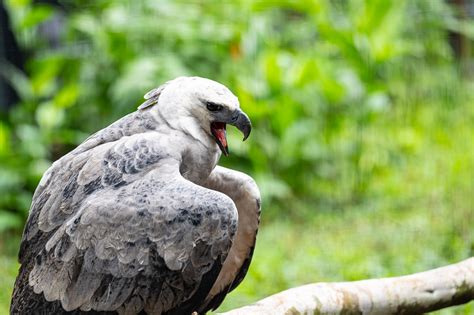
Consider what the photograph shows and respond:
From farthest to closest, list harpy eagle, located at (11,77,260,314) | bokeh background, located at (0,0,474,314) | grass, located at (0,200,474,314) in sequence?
1. bokeh background, located at (0,0,474,314)
2. grass, located at (0,200,474,314)
3. harpy eagle, located at (11,77,260,314)

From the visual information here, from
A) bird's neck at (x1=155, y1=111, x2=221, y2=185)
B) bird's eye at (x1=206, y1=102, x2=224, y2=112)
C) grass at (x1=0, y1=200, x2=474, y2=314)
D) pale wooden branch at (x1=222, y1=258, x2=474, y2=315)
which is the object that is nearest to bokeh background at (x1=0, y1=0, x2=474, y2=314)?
grass at (x1=0, y1=200, x2=474, y2=314)

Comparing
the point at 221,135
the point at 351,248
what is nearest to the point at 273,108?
the point at 351,248

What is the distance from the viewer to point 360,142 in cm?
658

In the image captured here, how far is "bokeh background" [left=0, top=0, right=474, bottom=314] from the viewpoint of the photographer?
5777mm

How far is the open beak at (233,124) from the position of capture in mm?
2701

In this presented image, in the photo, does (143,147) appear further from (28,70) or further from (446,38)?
(446,38)

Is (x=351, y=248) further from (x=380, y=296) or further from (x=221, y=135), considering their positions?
(x=221, y=135)

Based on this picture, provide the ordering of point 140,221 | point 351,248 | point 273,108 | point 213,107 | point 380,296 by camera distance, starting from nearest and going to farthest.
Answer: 1. point 140,221
2. point 213,107
3. point 380,296
4. point 351,248
5. point 273,108

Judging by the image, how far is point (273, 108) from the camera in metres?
6.30

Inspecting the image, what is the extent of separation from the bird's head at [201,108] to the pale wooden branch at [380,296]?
1.78ft

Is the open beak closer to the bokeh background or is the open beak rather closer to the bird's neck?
the bird's neck

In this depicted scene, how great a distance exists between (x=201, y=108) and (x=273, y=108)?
360cm

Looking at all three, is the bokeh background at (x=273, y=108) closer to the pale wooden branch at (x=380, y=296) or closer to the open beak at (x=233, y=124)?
the pale wooden branch at (x=380, y=296)

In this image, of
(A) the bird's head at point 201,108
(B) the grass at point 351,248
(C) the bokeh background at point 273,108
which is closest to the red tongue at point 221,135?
(A) the bird's head at point 201,108
